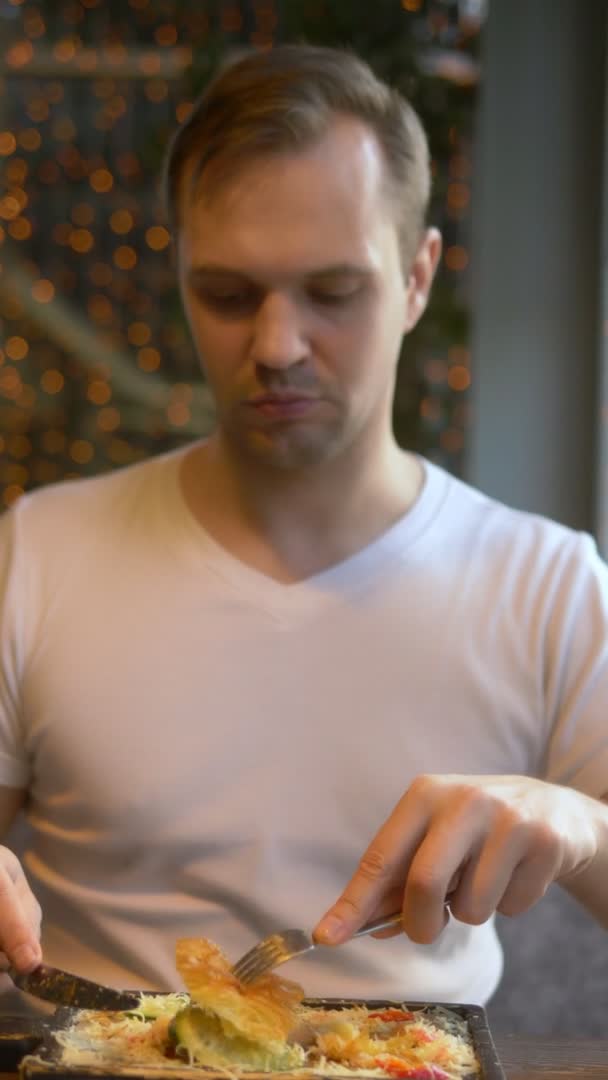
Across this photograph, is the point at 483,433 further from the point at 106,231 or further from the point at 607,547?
the point at 106,231

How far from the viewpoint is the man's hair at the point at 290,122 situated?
138cm

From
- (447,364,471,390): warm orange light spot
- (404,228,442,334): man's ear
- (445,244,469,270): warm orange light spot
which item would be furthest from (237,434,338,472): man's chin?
(445,244,469,270): warm orange light spot

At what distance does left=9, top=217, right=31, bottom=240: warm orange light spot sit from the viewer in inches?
208

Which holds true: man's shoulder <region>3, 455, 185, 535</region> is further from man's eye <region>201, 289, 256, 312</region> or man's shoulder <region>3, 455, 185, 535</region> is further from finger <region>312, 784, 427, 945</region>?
finger <region>312, 784, 427, 945</region>

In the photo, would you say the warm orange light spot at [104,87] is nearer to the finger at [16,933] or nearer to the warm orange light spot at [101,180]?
the warm orange light spot at [101,180]

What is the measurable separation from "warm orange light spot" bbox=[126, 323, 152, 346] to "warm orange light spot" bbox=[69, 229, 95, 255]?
1.14 feet

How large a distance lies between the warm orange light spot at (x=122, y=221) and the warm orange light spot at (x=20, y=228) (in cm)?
32

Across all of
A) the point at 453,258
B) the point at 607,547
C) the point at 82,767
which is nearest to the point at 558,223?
the point at 607,547

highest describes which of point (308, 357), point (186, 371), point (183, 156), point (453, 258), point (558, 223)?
point (183, 156)

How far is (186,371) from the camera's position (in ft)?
17.4

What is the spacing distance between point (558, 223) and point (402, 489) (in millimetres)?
1907

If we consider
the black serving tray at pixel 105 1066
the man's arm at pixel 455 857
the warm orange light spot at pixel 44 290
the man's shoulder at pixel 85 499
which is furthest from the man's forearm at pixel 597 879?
the warm orange light spot at pixel 44 290

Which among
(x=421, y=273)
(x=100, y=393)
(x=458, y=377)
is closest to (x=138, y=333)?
(x=100, y=393)

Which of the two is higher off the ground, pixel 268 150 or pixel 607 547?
pixel 268 150
